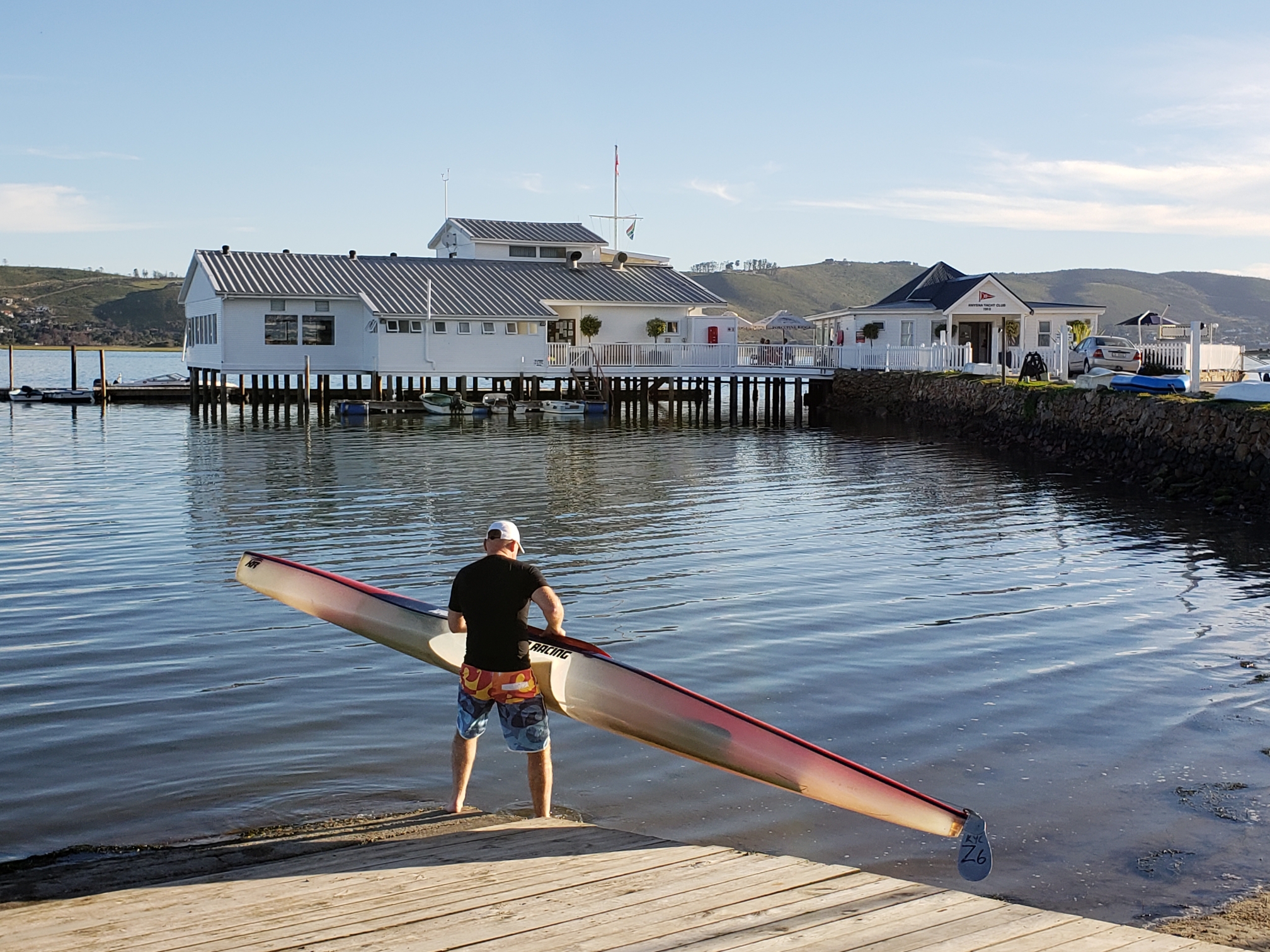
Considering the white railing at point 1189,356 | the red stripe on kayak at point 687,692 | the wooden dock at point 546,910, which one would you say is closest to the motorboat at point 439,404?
the white railing at point 1189,356

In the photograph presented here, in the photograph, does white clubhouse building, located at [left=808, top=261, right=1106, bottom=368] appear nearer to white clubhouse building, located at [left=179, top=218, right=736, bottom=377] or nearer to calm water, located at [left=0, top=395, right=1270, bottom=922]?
white clubhouse building, located at [left=179, top=218, right=736, bottom=377]

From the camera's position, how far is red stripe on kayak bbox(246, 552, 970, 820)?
6520 mm

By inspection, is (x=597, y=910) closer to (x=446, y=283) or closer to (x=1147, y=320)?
(x=446, y=283)

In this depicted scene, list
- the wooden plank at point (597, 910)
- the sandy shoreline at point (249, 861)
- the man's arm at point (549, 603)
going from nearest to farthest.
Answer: the wooden plank at point (597, 910) → the sandy shoreline at point (249, 861) → the man's arm at point (549, 603)

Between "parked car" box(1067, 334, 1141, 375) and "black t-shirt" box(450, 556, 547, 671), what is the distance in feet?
Answer: 124

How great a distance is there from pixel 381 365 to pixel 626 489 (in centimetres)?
2708

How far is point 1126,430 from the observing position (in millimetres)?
32531

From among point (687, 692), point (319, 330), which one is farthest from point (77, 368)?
point (687, 692)

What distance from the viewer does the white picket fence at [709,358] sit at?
5462cm

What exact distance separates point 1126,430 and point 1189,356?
10.3 meters

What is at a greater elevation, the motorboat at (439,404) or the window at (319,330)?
the window at (319,330)

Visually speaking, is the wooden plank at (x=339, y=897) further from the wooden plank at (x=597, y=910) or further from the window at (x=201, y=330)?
the window at (x=201, y=330)

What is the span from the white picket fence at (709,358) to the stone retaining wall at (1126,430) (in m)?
4.84

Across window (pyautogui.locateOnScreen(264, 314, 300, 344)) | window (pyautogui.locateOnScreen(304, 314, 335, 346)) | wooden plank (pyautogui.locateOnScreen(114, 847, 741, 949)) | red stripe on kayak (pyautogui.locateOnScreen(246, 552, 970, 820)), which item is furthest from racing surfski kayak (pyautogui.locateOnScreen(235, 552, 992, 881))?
window (pyautogui.locateOnScreen(304, 314, 335, 346))
